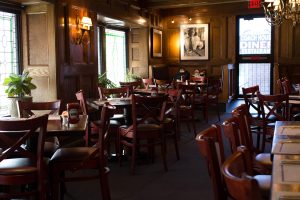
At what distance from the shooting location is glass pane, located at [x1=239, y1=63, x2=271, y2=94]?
11578 millimetres

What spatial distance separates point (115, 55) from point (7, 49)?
166 inches

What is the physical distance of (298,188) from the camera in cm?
152

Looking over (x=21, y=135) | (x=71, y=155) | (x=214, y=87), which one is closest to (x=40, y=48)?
(x=71, y=155)

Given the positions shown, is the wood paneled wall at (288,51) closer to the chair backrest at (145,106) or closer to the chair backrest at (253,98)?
the chair backrest at (253,98)

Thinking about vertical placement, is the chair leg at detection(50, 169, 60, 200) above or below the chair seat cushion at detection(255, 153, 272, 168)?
below

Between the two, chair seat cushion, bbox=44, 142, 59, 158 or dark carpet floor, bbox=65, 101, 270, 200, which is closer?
chair seat cushion, bbox=44, 142, 59, 158

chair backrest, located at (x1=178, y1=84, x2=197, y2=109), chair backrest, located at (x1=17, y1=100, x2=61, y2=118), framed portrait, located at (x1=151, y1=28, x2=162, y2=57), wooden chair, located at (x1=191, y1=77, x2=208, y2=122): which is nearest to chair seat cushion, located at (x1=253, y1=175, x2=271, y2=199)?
chair backrest, located at (x1=17, y1=100, x2=61, y2=118)

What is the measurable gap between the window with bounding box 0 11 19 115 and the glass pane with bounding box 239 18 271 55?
7.39 m

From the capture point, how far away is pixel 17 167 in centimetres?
295

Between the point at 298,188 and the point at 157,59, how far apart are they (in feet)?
33.5

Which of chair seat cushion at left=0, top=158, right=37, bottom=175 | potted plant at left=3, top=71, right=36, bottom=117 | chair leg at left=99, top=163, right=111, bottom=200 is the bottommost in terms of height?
chair leg at left=99, top=163, right=111, bottom=200

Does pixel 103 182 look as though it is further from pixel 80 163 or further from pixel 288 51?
pixel 288 51

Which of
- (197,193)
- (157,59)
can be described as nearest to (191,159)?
(197,193)

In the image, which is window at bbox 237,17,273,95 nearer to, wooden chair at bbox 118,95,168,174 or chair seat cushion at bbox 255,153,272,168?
wooden chair at bbox 118,95,168,174
